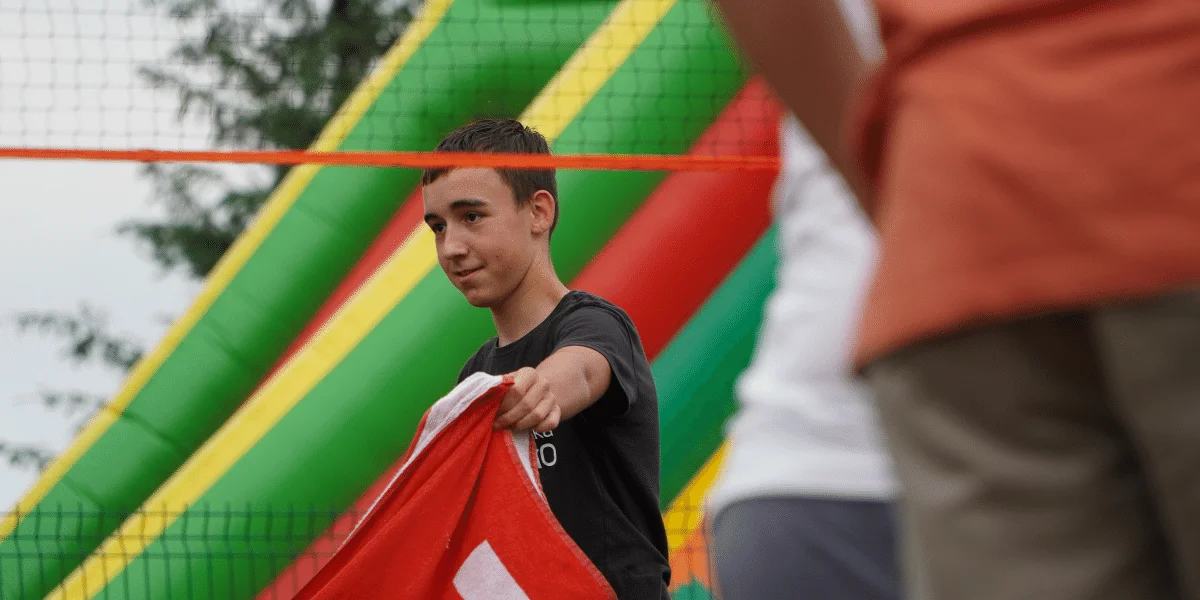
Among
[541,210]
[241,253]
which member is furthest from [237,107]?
[541,210]

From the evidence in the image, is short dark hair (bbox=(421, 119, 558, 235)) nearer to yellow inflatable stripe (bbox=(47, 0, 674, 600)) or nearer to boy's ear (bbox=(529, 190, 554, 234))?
boy's ear (bbox=(529, 190, 554, 234))

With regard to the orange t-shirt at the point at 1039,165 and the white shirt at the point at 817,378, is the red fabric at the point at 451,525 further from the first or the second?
the orange t-shirt at the point at 1039,165

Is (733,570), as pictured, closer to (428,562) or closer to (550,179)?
(428,562)

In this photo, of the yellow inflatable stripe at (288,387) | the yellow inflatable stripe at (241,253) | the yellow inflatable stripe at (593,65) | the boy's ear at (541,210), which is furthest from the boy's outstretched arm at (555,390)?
the yellow inflatable stripe at (241,253)

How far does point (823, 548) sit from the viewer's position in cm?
121

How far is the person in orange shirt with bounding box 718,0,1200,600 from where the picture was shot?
821mm

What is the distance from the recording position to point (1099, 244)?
0.84 metres

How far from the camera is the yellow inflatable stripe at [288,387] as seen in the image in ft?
15.5

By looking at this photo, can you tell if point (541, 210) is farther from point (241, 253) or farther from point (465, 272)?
point (241, 253)

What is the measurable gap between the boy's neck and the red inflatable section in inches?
81.9

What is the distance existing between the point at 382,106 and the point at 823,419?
5211mm

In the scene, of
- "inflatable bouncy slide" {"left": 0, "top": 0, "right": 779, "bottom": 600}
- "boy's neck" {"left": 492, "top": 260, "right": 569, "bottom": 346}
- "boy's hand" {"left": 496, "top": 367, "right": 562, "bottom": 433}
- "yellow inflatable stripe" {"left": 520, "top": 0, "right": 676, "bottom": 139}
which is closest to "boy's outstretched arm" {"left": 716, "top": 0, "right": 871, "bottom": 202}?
"boy's hand" {"left": 496, "top": 367, "right": 562, "bottom": 433}

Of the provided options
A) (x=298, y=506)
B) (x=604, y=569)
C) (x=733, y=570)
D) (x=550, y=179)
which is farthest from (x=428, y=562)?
(x=298, y=506)

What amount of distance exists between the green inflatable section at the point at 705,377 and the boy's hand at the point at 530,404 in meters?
2.46
